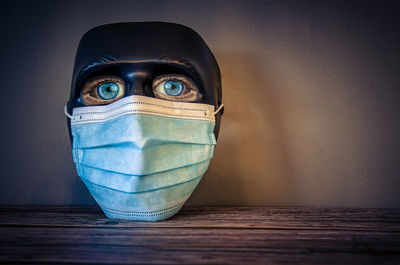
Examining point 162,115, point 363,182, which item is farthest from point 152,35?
point 363,182

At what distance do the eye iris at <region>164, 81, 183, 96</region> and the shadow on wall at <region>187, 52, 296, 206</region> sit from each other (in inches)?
14.1

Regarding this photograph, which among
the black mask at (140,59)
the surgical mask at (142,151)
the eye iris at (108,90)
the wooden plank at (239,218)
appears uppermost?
the black mask at (140,59)

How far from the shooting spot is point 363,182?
1016 millimetres

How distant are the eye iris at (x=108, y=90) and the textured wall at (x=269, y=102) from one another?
0.45 metres

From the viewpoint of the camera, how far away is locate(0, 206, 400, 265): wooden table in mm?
480

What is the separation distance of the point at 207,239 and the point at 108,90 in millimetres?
559

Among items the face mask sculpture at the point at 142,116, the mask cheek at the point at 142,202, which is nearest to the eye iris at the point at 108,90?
the face mask sculpture at the point at 142,116

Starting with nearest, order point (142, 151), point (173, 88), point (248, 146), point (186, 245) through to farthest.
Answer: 1. point (186, 245)
2. point (142, 151)
3. point (173, 88)
4. point (248, 146)

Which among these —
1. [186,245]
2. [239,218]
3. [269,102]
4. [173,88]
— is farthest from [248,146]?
[186,245]

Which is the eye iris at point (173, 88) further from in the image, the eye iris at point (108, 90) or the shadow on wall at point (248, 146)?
the shadow on wall at point (248, 146)

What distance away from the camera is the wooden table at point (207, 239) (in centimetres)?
48

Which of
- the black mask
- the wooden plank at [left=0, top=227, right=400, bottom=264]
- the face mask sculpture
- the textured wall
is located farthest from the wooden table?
the black mask

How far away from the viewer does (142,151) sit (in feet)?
2.11

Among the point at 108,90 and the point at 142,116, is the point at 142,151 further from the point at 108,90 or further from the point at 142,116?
the point at 108,90
